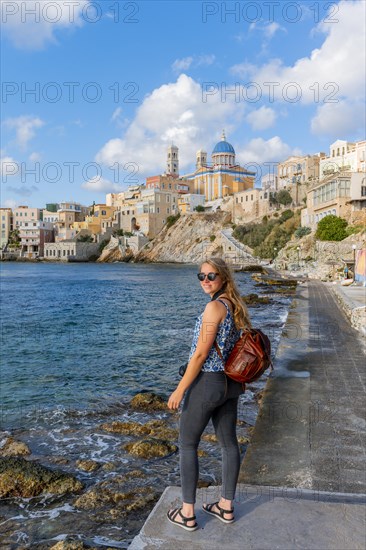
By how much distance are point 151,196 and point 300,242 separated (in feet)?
177

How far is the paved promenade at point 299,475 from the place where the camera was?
2.81 meters

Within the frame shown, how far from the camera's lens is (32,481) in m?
5.09

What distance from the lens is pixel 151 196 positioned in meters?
97.9

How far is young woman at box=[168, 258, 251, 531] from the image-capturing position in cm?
294

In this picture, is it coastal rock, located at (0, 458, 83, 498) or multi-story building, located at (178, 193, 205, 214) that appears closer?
coastal rock, located at (0, 458, 83, 498)

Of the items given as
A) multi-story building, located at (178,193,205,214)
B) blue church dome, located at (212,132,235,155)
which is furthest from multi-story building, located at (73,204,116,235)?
blue church dome, located at (212,132,235,155)

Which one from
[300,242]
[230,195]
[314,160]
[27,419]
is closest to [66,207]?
[230,195]

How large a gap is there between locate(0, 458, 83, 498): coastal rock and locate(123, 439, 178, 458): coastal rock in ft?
3.32

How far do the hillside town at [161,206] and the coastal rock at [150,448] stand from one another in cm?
7264

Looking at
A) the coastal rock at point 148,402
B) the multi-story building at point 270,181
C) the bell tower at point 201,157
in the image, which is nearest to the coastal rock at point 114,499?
the coastal rock at point 148,402

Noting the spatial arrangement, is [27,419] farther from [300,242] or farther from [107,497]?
[300,242]

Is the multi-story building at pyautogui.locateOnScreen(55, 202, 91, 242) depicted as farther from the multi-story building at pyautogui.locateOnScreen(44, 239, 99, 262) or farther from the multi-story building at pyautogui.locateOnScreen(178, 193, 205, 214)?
the multi-story building at pyautogui.locateOnScreen(178, 193, 205, 214)

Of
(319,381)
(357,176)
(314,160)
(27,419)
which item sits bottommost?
(27,419)

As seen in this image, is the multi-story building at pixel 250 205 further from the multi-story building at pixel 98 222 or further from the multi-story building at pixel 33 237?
the multi-story building at pixel 33 237
